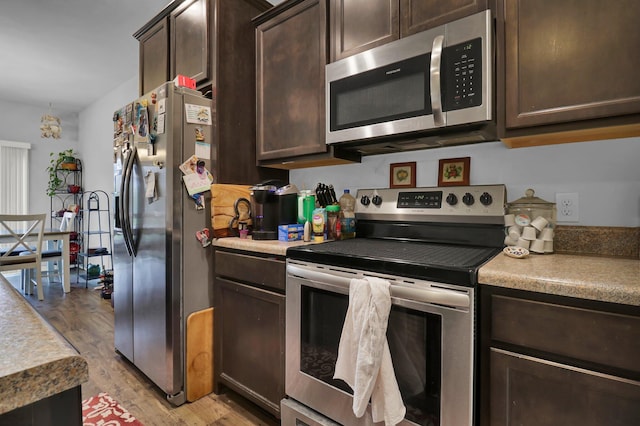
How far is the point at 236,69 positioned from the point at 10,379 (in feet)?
6.69

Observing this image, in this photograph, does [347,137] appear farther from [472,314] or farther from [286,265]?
[472,314]

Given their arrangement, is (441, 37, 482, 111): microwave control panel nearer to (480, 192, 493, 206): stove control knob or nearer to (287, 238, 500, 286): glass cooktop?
(480, 192, 493, 206): stove control knob

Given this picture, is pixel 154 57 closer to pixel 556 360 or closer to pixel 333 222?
pixel 333 222

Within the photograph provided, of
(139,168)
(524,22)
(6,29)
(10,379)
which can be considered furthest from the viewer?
(6,29)

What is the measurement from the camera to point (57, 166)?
536cm

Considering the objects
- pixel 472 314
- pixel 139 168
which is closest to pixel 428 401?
pixel 472 314

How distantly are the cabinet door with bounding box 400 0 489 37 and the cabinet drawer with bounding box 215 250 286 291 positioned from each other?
119 cm

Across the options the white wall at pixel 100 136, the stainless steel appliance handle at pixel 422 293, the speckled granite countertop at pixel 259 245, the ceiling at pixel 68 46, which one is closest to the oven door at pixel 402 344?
the stainless steel appliance handle at pixel 422 293

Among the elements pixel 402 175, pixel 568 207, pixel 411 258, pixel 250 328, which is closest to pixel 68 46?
pixel 250 328

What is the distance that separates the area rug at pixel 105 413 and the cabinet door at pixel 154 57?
6.79 feet

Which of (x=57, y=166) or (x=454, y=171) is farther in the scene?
(x=57, y=166)

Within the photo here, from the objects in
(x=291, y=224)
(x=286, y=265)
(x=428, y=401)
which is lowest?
(x=428, y=401)

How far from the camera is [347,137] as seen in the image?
1.66 metres

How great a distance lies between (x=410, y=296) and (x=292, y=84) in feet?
4.46
